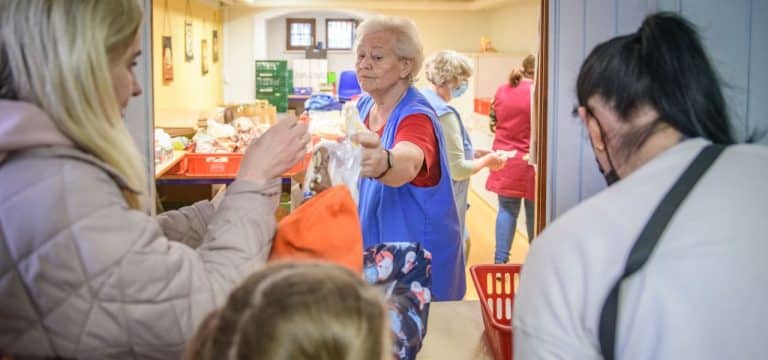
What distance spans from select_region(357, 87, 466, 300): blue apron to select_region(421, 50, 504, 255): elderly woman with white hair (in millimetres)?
1026

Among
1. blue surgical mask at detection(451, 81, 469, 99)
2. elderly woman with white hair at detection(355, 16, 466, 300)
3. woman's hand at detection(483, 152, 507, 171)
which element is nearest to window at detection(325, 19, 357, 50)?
blue surgical mask at detection(451, 81, 469, 99)

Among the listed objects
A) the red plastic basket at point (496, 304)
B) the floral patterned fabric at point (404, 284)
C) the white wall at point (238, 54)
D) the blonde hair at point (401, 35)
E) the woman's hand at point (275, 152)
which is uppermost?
the white wall at point (238, 54)

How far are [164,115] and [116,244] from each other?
4.54 m

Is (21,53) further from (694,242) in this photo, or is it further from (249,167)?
(694,242)

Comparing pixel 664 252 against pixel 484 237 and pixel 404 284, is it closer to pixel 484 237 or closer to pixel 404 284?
pixel 404 284

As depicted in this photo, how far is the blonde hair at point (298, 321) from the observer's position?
706 mm

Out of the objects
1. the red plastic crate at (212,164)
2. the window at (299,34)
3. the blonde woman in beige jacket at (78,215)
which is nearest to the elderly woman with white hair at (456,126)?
the red plastic crate at (212,164)

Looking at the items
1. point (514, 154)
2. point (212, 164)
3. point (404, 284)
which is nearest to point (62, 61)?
point (404, 284)

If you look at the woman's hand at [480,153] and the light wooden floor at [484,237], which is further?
the light wooden floor at [484,237]

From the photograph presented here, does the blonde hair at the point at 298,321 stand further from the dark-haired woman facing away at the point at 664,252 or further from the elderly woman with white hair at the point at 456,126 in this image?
the elderly woman with white hair at the point at 456,126

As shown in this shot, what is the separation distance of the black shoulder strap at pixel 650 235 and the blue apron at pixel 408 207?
50.4 inches

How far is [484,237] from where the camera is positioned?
21.5ft

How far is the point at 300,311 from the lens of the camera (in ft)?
2.36

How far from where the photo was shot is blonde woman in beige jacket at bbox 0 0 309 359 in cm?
87
